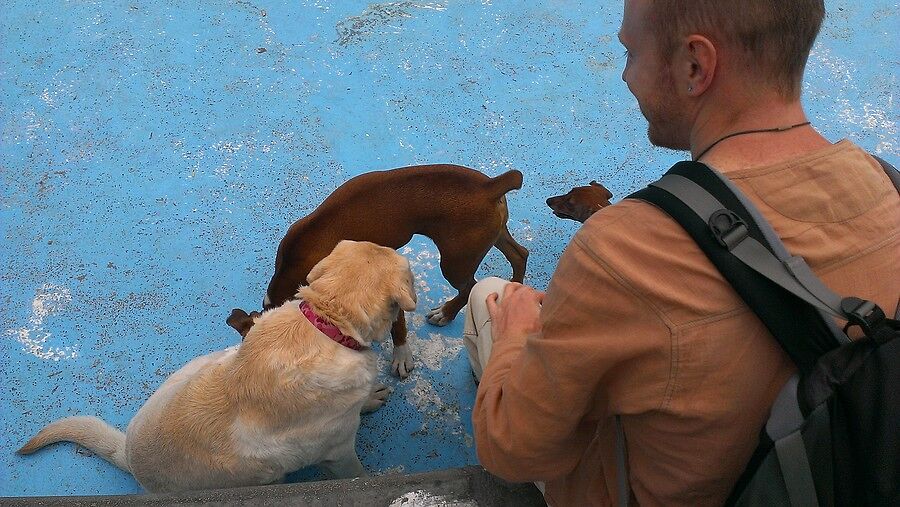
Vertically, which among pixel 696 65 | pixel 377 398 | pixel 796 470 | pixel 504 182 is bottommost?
pixel 377 398

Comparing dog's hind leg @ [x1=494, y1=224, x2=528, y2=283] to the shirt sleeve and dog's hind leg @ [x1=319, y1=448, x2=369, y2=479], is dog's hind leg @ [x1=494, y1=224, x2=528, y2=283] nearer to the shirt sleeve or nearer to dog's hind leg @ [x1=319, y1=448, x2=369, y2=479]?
dog's hind leg @ [x1=319, y1=448, x2=369, y2=479]

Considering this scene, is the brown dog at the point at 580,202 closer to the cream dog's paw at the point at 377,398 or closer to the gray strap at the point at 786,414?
the cream dog's paw at the point at 377,398

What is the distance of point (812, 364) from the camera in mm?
1151

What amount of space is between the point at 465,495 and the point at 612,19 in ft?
11.3

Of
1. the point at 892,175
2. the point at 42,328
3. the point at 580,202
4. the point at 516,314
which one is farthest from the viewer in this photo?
the point at 580,202

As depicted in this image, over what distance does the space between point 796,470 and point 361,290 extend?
1379 millimetres

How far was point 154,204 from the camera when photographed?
3.53 m

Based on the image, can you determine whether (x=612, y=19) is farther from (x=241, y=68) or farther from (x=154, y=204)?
(x=154, y=204)

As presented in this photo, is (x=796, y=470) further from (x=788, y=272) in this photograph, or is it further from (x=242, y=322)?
(x=242, y=322)

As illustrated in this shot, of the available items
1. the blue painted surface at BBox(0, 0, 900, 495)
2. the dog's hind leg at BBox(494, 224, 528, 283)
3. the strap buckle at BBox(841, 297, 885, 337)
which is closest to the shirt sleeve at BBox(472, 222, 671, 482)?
the strap buckle at BBox(841, 297, 885, 337)

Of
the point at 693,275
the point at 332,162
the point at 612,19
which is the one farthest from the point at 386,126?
the point at 693,275

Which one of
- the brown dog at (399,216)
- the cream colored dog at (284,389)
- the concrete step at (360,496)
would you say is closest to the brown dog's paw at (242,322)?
the brown dog at (399,216)

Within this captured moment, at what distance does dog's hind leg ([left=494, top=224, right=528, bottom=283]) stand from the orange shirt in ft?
5.78

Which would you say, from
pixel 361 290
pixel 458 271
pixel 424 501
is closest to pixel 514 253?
pixel 458 271
